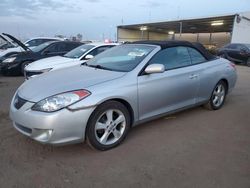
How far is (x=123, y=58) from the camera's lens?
4797mm

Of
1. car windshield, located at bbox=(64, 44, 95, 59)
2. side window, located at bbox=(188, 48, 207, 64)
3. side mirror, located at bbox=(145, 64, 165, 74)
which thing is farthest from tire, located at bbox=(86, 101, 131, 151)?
car windshield, located at bbox=(64, 44, 95, 59)

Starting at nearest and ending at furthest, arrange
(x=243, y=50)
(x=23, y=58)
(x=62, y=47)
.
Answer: (x=23, y=58) < (x=62, y=47) < (x=243, y=50)

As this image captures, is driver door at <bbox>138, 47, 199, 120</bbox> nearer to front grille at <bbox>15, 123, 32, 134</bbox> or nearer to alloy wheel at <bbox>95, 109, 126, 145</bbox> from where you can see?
alloy wheel at <bbox>95, 109, 126, 145</bbox>

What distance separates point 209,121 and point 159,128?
1068 millimetres

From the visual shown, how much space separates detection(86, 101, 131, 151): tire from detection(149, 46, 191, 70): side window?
105cm

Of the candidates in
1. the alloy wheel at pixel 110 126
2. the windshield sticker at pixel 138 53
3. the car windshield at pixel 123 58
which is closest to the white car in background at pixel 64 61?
the car windshield at pixel 123 58

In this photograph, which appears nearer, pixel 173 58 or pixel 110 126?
pixel 110 126

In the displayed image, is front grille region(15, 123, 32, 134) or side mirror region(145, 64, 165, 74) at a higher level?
side mirror region(145, 64, 165, 74)

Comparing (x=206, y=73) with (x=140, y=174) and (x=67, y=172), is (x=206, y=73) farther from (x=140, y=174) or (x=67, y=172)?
(x=67, y=172)

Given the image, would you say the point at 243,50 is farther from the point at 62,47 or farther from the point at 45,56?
the point at 45,56

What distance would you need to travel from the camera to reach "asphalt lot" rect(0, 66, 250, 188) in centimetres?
312

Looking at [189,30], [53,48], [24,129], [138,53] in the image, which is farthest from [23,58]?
[189,30]

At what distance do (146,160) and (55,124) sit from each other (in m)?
1.24

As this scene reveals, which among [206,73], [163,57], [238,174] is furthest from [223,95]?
[238,174]
